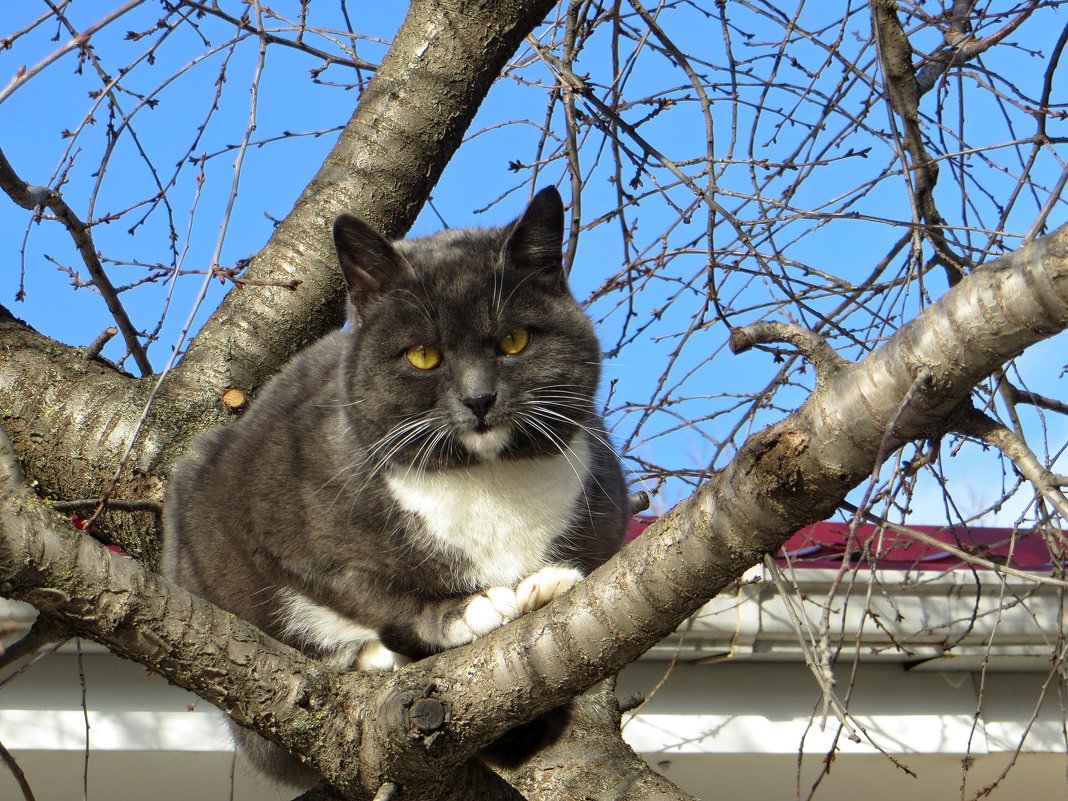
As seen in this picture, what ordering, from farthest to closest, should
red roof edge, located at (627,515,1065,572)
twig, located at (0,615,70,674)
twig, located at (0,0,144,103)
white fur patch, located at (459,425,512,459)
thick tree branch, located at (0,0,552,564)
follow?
red roof edge, located at (627,515,1065,572), thick tree branch, located at (0,0,552,564), white fur patch, located at (459,425,512,459), twig, located at (0,615,70,674), twig, located at (0,0,144,103)

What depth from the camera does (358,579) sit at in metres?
2.42

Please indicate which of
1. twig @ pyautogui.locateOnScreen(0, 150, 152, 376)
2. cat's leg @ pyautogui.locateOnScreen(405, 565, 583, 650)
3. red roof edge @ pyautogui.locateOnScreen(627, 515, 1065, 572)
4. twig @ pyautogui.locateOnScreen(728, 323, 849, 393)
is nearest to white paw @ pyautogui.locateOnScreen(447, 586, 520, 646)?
cat's leg @ pyautogui.locateOnScreen(405, 565, 583, 650)

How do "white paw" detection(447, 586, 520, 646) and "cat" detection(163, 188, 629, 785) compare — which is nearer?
"white paw" detection(447, 586, 520, 646)

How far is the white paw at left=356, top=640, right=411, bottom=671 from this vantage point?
248 cm

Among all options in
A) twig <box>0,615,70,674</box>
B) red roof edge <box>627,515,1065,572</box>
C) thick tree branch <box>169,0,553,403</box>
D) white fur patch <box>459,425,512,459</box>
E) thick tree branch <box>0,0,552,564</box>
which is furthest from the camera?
red roof edge <box>627,515,1065,572</box>

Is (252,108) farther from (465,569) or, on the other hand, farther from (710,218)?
(710,218)

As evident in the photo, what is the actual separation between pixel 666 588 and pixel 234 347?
1.78 meters

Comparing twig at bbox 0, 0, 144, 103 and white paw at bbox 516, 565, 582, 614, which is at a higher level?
twig at bbox 0, 0, 144, 103

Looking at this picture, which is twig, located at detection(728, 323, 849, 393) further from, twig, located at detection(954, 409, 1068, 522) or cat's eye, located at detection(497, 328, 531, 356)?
cat's eye, located at detection(497, 328, 531, 356)

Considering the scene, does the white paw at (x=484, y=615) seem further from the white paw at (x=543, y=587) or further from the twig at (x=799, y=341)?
the twig at (x=799, y=341)

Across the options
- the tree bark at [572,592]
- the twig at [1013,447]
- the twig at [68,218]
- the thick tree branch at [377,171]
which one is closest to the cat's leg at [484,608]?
the tree bark at [572,592]

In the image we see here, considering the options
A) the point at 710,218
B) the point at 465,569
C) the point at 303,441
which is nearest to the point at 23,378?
the point at 303,441

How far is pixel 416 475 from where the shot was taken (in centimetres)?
247

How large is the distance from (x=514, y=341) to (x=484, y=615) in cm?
65
